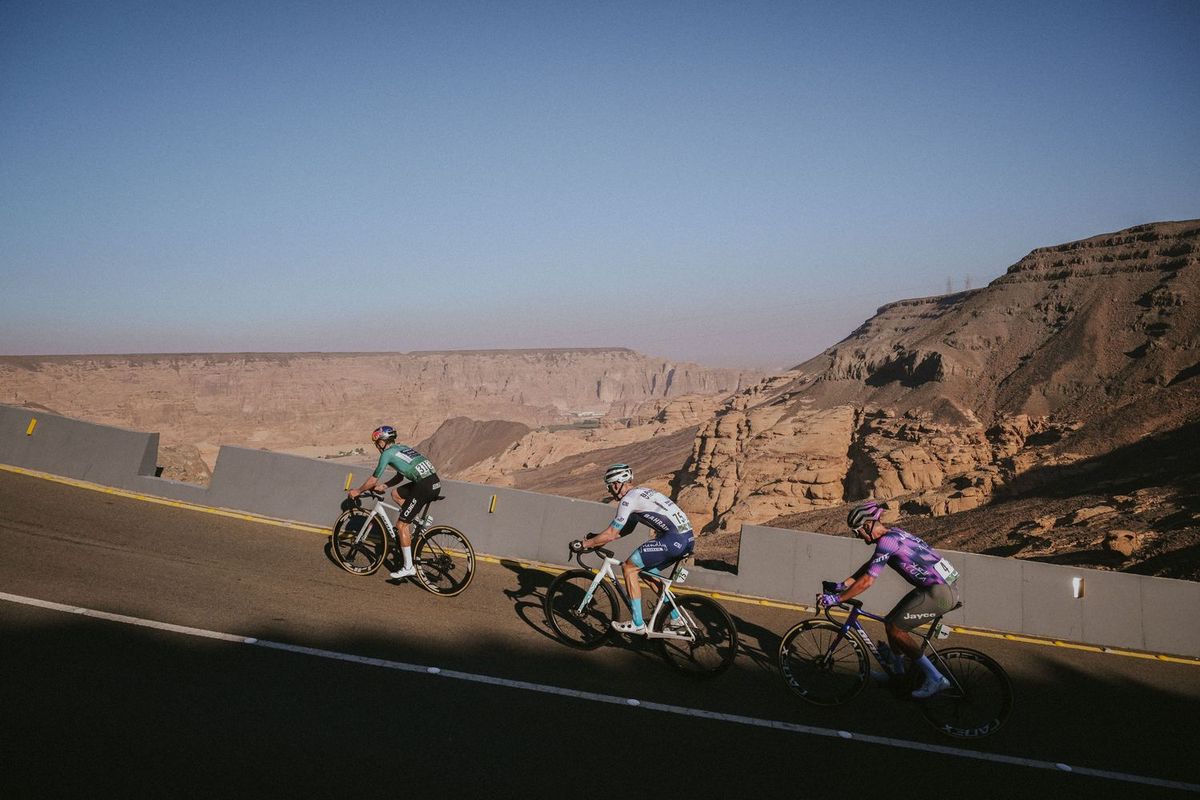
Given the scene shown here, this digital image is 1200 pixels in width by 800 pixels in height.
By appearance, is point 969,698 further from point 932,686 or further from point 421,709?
point 421,709

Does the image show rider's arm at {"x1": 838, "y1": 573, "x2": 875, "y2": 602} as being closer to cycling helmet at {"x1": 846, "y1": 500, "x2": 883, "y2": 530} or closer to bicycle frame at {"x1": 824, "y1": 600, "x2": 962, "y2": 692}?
bicycle frame at {"x1": 824, "y1": 600, "x2": 962, "y2": 692}

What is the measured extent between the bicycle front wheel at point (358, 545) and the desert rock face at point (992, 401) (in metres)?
26.8

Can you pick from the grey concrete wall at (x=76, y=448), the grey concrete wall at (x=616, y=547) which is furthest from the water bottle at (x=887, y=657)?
the grey concrete wall at (x=76, y=448)

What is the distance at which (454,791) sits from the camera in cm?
478

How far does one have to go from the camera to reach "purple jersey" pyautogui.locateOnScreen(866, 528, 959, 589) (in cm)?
621

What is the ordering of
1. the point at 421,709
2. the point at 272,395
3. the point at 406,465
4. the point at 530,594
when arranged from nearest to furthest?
the point at 421,709 → the point at 406,465 → the point at 530,594 → the point at 272,395

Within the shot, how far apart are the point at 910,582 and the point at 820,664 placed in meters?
1.19

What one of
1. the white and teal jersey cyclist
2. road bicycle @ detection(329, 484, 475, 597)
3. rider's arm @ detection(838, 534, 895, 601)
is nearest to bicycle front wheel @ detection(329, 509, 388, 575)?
road bicycle @ detection(329, 484, 475, 597)

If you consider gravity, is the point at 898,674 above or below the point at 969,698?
above

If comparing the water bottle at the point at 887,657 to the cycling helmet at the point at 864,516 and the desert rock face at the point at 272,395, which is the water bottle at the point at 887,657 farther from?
the desert rock face at the point at 272,395

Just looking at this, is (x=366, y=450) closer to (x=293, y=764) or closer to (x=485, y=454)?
(x=485, y=454)

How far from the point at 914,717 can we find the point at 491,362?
584 feet

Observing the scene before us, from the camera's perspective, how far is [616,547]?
461 inches

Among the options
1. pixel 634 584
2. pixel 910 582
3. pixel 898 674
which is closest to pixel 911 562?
pixel 910 582
